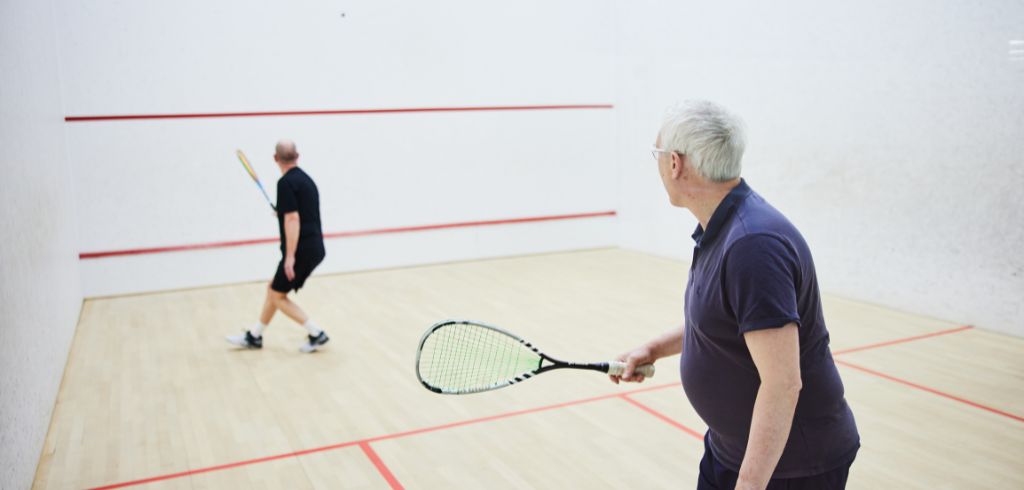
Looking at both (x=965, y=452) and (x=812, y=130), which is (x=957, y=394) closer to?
(x=965, y=452)

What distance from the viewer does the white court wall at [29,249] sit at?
8.07 ft

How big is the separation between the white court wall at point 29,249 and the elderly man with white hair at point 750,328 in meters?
1.84

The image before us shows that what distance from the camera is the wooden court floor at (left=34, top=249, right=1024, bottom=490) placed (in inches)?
106

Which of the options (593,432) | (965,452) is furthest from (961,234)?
(593,432)

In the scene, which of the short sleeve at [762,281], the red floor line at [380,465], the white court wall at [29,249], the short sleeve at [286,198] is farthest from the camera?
the short sleeve at [286,198]

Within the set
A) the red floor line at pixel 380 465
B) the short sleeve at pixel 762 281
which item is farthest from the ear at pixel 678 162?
the red floor line at pixel 380 465

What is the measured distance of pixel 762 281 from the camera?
120cm

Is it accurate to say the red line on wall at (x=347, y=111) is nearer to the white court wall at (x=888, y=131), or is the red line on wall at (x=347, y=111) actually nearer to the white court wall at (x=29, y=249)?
the white court wall at (x=29, y=249)

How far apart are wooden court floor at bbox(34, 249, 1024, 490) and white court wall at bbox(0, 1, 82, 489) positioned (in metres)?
0.18

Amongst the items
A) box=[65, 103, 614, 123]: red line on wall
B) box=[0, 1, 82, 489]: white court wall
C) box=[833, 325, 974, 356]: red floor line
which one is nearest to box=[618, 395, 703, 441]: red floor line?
box=[833, 325, 974, 356]: red floor line

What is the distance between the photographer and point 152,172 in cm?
594

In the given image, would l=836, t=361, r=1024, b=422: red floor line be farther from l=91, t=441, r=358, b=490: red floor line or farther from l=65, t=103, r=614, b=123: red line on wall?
l=65, t=103, r=614, b=123: red line on wall

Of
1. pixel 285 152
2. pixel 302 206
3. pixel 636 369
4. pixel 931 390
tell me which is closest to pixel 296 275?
pixel 302 206

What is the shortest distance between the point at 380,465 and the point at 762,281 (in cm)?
186
